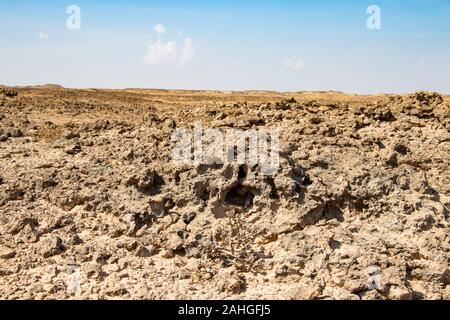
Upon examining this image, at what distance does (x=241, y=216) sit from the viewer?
7.89 m

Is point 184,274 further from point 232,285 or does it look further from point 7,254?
point 7,254

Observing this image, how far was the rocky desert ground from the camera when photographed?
22.3ft

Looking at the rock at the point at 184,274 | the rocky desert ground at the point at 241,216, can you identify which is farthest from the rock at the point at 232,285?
the rock at the point at 184,274

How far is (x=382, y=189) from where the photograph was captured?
8.17 m

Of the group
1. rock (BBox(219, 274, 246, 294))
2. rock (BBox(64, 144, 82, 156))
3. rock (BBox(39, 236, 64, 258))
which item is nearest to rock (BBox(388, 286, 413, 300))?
rock (BBox(219, 274, 246, 294))

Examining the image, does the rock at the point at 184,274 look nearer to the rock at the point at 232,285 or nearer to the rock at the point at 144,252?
the rock at the point at 232,285

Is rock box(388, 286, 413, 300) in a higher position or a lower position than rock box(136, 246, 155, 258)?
lower

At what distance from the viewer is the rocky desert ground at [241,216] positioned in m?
6.79

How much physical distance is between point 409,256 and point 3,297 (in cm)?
574

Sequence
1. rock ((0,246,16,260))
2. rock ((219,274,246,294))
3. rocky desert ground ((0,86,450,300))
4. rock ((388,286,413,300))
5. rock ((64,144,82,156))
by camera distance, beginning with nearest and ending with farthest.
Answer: rock ((388,286,413,300)), rock ((219,274,246,294)), rocky desert ground ((0,86,450,300)), rock ((0,246,16,260)), rock ((64,144,82,156))

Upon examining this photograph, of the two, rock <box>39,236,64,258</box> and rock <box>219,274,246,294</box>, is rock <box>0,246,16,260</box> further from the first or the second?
rock <box>219,274,246,294</box>

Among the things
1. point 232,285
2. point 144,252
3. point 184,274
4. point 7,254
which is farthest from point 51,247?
point 232,285
